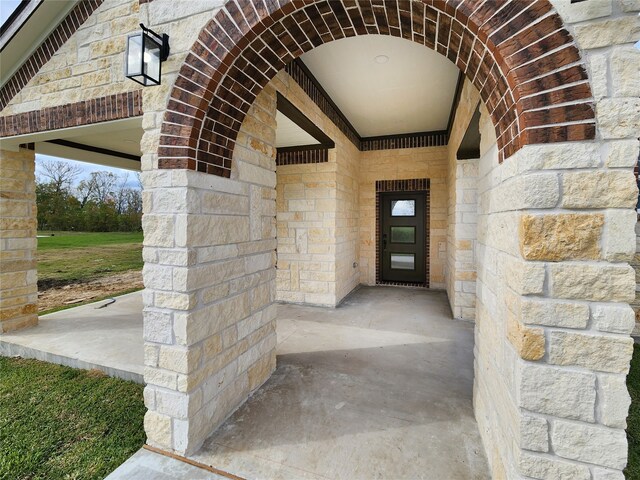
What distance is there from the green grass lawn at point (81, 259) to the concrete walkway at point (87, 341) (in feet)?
11.2

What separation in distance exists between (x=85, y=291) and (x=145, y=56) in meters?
6.04

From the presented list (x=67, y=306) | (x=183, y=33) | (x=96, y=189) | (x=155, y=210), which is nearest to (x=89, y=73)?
(x=183, y=33)

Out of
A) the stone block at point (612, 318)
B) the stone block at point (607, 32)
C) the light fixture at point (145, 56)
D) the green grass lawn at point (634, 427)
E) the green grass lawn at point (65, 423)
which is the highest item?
the light fixture at point (145, 56)

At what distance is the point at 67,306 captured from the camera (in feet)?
16.0

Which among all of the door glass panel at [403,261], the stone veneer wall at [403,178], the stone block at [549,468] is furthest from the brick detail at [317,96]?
the stone block at [549,468]

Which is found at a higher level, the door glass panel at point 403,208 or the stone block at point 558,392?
the door glass panel at point 403,208

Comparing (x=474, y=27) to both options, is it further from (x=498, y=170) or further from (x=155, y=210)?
(x=155, y=210)

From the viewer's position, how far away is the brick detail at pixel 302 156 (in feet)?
15.9

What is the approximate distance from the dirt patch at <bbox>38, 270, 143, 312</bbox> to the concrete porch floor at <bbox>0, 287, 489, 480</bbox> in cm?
109

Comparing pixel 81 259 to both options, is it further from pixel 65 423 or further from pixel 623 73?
pixel 623 73

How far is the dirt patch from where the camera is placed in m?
5.21

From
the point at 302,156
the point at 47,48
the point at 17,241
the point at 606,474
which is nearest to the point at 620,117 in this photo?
the point at 606,474

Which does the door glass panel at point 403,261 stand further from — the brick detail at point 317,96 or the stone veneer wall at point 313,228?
the brick detail at point 317,96

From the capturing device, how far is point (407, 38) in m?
1.82
